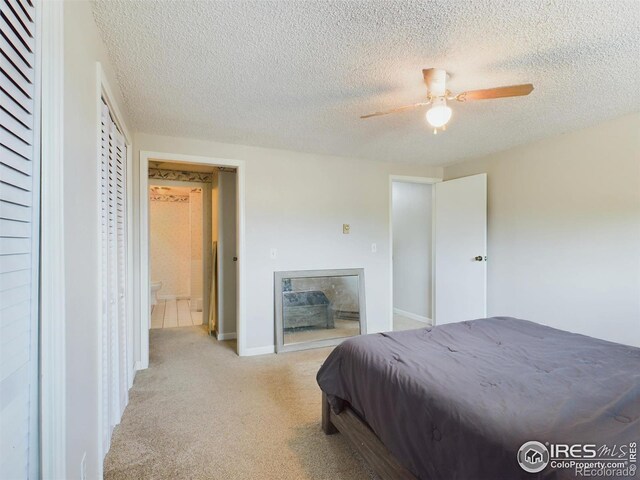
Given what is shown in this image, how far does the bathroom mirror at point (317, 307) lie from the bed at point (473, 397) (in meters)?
1.68

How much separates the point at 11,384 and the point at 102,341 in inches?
36.8

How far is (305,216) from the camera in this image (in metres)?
3.88

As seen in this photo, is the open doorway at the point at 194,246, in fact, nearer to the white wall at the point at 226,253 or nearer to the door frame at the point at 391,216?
the white wall at the point at 226,253

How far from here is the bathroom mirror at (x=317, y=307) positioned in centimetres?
371

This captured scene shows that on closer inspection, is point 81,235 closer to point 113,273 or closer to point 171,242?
point 113,273

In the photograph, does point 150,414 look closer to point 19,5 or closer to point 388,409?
point 388,409

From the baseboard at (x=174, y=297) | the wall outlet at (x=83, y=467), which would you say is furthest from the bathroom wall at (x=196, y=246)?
the wall outlet at (x=83, y=467)

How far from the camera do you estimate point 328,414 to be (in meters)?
2.07

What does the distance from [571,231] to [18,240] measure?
403cm

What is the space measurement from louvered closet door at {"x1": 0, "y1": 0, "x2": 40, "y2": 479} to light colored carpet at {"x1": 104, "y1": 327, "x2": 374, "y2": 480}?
1.13 metres

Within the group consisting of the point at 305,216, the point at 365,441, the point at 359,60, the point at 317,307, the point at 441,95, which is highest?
Result: the point at 359,60

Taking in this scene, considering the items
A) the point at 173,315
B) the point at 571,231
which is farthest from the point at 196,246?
the point at 571,231

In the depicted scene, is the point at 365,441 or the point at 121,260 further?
the point at 121,260

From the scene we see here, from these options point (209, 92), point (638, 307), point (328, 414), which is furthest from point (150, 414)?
point (638, 307)
